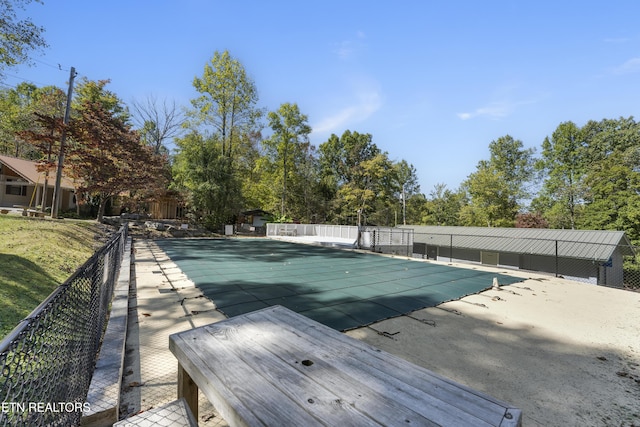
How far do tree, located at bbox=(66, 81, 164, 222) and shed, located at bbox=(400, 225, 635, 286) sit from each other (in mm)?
15342

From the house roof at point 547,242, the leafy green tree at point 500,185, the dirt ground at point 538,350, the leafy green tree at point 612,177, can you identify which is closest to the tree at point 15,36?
the dirt ground at point 538,350

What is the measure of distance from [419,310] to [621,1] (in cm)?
1070

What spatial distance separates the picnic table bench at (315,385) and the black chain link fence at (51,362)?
0.52 m

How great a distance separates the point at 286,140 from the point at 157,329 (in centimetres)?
2565

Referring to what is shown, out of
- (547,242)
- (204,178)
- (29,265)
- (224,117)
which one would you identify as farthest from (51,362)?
(224,117)

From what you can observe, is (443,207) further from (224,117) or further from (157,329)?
(157,329)

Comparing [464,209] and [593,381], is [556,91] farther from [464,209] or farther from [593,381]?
[464,209]

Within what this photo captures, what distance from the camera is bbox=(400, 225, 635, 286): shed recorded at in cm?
1603

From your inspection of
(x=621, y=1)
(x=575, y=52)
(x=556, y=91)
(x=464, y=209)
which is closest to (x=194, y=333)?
(x=621, y=1)

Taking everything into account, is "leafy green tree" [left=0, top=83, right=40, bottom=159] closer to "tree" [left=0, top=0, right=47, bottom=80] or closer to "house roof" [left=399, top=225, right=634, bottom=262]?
"tree" [left=0, top=0, right=47, bottom=80]

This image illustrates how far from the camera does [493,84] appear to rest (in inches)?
496

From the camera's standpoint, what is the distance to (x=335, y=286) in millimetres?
5492

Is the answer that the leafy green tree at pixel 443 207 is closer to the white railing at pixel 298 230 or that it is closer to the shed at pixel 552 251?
the shed at pixel 552 251

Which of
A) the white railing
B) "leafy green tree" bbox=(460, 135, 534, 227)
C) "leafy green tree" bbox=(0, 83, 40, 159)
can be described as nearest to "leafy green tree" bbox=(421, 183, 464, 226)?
"leafy green tree" bbox=(460, 135, 534, 227)
